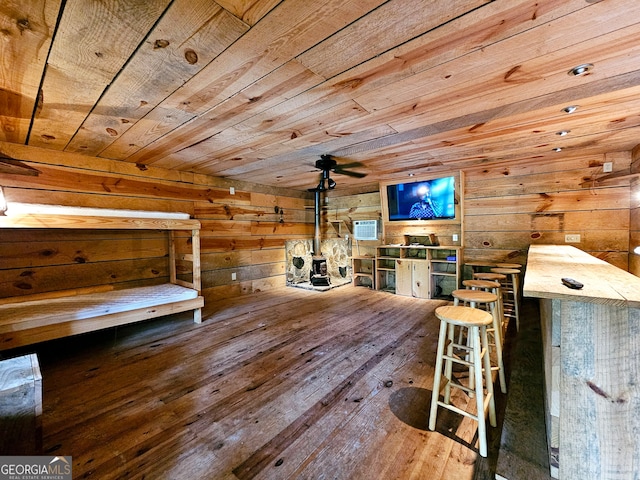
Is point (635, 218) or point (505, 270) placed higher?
point (635, 218)

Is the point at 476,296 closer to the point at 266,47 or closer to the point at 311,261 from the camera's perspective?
the point at 266,47

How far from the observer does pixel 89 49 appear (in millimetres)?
1243

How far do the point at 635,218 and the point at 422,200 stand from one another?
7.72 feet

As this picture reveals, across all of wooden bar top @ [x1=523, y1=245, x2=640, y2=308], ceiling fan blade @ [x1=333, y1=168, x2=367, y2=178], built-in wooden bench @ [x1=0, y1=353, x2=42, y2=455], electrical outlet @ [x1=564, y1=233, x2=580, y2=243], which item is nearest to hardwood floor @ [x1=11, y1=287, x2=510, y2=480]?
built-in wooden bench @ [x1=0, y1=353, x2=42, y2=455]

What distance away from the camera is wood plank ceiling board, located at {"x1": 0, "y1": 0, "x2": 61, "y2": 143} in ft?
3.35

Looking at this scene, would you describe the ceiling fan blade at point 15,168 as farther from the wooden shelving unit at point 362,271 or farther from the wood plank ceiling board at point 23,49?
the wooden shelving unit at point 362,271

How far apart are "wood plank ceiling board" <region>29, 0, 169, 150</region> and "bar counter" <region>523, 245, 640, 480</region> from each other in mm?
1948

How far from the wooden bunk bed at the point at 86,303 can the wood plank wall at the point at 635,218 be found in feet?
16.0

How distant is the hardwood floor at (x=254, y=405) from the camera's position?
1.30 metres

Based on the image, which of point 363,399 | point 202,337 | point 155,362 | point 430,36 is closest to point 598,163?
point 430,36

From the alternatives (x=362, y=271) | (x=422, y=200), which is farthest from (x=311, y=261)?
(x=422, y=200)

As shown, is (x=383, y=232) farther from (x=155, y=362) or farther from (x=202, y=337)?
(x=155, y=362)

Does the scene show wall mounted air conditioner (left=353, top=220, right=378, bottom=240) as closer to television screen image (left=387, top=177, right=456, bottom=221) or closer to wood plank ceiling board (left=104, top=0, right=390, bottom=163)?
television screen image (left=387, top=177, right=456, bottom=221)

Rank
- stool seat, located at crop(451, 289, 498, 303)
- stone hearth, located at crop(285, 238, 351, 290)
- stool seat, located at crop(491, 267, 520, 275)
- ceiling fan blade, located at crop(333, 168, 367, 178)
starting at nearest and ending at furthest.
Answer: stool seat, located at crop(451, 289, 498, 303) → stool seat, located at crop(491, 267, 520, 275) → ceiling fan blade, located at crop(333, 168, 367, 178) → stone hearth, located at crop(285, 238, 351, 290)
